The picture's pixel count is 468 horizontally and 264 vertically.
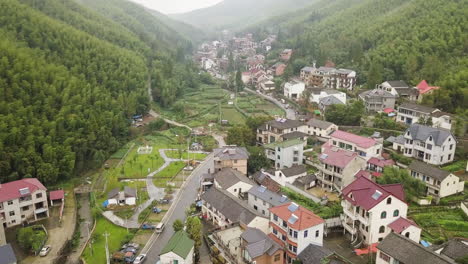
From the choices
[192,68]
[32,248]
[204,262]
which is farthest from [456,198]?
[192,68]

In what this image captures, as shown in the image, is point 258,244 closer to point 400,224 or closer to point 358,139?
point 400,224

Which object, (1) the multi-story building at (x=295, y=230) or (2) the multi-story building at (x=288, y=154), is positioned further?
(2) the multi-story building at (x=288, y=154)

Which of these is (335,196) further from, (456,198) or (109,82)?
(109,82)

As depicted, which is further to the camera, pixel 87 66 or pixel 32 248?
pixel 87 66

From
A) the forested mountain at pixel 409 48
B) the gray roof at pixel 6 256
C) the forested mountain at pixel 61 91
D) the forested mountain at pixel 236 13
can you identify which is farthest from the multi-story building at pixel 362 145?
the forested mountain at pixel 236 13

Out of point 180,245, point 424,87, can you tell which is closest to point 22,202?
point 180,245

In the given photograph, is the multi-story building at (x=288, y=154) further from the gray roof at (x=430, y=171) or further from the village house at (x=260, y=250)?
the village house at (x=260, y=250)

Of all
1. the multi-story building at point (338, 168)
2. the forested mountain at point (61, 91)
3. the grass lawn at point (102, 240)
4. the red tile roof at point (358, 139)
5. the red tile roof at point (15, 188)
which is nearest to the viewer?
the grass lawn at point (102, 240)
